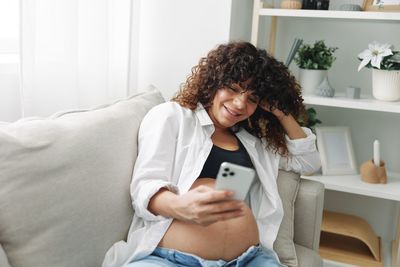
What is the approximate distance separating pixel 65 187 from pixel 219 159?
497 mm

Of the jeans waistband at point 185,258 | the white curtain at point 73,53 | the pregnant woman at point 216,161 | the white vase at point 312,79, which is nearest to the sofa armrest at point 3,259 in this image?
the pregnant woman at point 216,161

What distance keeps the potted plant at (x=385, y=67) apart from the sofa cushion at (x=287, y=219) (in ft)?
1.95

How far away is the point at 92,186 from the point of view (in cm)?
113

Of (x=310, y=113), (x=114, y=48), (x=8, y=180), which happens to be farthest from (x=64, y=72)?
(x=310, y=113)

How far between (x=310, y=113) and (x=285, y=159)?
1.94ft

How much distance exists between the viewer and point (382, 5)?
1867mm

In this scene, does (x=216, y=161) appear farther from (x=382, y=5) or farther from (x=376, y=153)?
(x=382, y=5)

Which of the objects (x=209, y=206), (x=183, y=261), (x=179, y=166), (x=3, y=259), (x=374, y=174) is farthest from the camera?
(x=374, y=174)

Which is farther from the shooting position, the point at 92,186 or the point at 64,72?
the point at 64,72

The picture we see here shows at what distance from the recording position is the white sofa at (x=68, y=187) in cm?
98

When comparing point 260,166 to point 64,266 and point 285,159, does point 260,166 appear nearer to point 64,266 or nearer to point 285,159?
point 285,159

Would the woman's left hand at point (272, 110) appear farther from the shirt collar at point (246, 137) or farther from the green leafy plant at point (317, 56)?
the green leafy plant at point (317, 56)

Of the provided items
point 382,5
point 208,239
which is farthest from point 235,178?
point 382,5

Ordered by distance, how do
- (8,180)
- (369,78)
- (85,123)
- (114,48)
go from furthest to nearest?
(369,78), (114,48), (85,123), (8,180)
